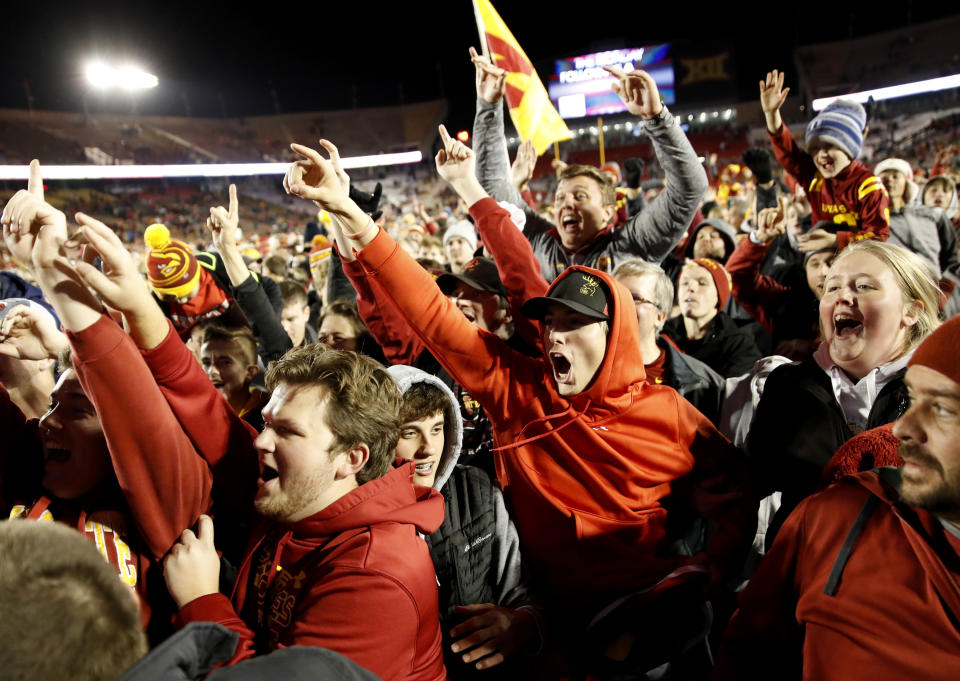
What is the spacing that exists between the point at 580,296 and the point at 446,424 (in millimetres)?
700

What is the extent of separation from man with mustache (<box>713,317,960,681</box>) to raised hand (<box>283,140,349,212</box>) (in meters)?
1.73

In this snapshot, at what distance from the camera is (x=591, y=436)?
2148 millimetres

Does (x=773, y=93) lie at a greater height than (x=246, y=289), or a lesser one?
greater

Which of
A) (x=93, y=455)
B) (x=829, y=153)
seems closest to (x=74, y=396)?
(x=93, y=455)

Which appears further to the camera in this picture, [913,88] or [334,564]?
[913,88]

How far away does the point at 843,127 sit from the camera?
165 inches

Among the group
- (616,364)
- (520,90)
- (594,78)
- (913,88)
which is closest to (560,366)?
(616,364)

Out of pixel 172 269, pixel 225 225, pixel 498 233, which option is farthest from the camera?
pixel 172 269

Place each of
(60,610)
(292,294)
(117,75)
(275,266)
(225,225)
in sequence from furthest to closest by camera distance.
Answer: (117,75) < (275,266) < (292,294) < (225,225) < (60,610)

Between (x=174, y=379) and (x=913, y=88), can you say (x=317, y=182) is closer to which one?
(x=174, y=379)

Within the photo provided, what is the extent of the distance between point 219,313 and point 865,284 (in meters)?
3.88

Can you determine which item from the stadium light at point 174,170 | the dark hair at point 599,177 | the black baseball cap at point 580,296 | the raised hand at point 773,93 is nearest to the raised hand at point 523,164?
the dark hair at point 599,177

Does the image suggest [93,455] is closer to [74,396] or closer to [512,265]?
[74,396]

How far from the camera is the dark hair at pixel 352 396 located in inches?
69.6
